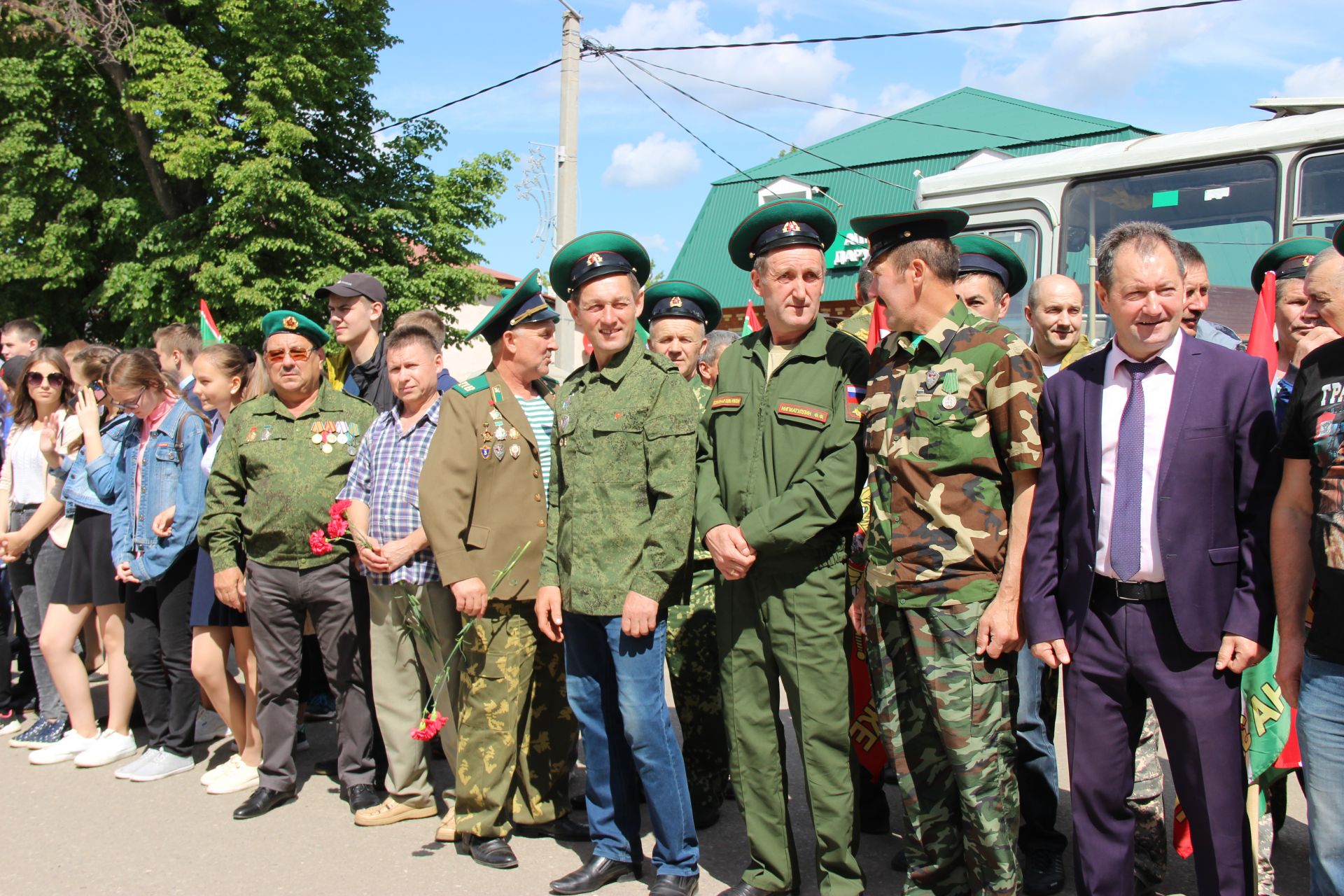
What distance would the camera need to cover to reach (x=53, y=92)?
18344 mm

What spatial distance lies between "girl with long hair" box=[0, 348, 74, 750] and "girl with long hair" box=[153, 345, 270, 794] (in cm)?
138

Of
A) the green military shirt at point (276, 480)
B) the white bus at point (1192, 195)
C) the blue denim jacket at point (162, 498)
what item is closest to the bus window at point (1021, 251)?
the white bus at point (1192, 195)

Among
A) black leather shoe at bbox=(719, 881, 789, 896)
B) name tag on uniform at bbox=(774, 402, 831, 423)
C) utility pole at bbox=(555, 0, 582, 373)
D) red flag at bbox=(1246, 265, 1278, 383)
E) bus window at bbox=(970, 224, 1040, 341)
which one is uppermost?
utility pole at bbox=(555, 0, 582, 373)

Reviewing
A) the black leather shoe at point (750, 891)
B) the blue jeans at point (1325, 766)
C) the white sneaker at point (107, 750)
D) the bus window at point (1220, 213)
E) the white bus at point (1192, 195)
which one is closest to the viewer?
the blue jeans at point (1325, 766)

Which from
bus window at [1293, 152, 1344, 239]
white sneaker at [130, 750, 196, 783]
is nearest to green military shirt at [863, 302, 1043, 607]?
white sneaker at [130, 750, 196, 783]

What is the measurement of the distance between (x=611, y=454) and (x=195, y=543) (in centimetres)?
258

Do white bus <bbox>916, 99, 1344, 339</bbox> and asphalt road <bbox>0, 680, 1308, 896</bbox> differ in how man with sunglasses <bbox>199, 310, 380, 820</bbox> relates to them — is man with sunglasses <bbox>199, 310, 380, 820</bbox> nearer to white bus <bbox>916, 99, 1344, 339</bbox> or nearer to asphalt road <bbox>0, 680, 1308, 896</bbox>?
asphalt road <bbox>0, 680, 1308, 896</bbox>

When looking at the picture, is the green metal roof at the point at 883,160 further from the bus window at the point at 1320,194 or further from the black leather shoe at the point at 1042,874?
the black leather shoe at the point at 1042,874

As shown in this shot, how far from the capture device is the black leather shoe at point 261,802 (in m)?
4.48

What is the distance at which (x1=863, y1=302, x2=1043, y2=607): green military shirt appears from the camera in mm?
3006

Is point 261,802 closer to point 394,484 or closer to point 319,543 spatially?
point 319,543

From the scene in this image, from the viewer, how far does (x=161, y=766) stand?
16.6 ft

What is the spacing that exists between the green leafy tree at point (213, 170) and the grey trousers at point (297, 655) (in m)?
13.2

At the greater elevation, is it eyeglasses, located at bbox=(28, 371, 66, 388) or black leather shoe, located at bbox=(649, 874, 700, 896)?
eyeglasses, located at bbox=(28, 371, 66, 388)
